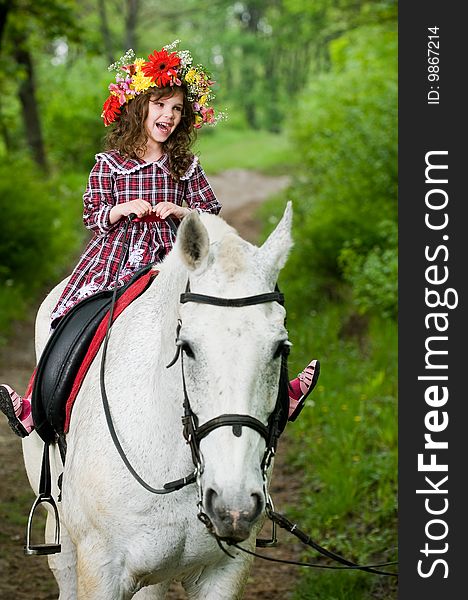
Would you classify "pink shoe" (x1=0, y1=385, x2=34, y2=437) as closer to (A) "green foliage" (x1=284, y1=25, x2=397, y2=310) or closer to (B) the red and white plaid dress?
(B) the red and white plaid dress

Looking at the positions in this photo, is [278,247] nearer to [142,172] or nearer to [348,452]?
[142,172]

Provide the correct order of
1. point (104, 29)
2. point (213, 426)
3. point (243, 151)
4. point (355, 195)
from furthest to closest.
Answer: point (243, 151)
point (104, 29)
point (355, 195)
point (213, 426)

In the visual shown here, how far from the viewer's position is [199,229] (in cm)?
285

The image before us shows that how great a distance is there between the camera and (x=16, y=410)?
4125mm

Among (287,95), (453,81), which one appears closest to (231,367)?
(453,81)

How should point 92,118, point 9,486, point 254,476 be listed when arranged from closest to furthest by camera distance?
point 254,476
point 9,486
point 92,118

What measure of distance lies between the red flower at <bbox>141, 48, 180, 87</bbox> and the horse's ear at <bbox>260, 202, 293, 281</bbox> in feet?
4.55

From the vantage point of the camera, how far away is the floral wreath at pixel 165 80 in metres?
4.07

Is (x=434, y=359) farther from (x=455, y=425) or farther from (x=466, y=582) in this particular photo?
(x=466, y=582)

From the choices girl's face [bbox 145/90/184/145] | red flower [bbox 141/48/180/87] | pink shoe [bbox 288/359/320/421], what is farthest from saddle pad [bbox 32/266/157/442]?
red flower [bbox 141/48/180/87]

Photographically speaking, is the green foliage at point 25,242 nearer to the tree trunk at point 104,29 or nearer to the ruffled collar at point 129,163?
the ruffled collar at point 129,163

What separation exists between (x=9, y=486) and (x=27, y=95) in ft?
46.1

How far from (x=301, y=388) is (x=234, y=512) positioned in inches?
52.5

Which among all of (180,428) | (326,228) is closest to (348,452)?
(180,428)
